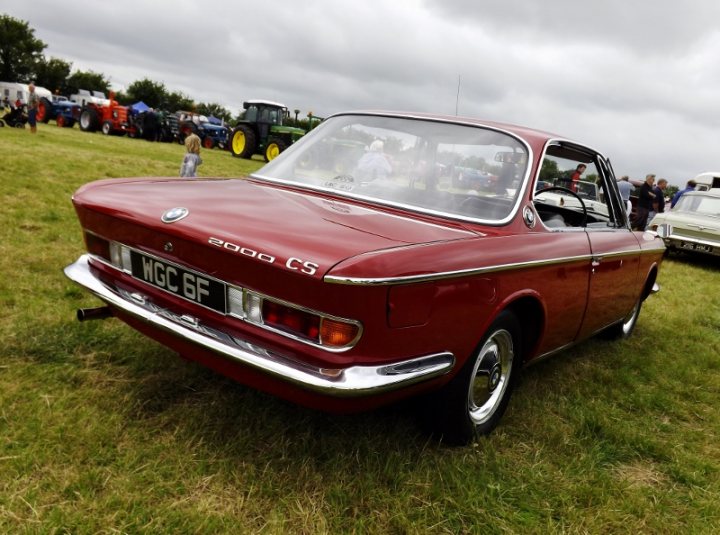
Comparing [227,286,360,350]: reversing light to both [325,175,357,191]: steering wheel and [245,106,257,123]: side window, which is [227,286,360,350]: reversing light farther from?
[245,106,257,123]: side window

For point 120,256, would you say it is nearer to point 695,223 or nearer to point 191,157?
point 191,157

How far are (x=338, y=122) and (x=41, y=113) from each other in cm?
2791

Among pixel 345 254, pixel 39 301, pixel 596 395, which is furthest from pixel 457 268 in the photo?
pixel 39 301

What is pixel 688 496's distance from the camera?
2.47 m

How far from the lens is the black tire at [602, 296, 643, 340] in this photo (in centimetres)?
453

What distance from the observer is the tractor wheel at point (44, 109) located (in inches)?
1025

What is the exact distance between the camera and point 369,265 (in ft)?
5.78

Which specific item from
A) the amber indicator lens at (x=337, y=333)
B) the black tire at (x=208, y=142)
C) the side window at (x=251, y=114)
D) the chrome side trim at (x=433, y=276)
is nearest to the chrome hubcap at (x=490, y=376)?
the chrome side trim at (x=433, y=276)

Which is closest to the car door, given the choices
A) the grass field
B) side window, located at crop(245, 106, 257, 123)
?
the grass field

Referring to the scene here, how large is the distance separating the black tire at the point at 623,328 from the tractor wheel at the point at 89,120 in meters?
23.2

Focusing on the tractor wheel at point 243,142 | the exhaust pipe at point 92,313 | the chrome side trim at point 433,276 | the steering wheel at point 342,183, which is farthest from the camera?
the tractor wheel at point 243,142

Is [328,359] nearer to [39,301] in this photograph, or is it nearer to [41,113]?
[39,301]

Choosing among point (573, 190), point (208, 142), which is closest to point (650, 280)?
point (573, 190)

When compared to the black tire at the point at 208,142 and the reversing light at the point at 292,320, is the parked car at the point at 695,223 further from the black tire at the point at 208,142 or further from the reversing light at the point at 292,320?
the black tire at the point at 208,142
